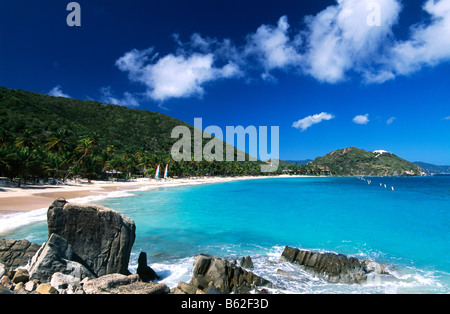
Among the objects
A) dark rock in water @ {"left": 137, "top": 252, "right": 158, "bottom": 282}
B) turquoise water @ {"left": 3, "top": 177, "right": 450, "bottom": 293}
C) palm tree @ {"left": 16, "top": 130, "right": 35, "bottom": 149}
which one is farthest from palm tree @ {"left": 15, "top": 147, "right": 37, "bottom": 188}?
dark rock in water @ {"left": 137, "top": 252, "right": 158, "bottom": 282}

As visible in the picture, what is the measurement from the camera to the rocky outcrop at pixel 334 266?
900 centimetres

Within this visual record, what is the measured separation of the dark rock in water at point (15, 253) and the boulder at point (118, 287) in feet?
11.4

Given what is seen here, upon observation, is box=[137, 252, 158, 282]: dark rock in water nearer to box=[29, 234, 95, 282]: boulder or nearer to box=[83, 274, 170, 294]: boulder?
box=[29, 234, 95, 282]: boulder

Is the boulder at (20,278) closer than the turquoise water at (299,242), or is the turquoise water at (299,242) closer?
the boulder at (20,278)

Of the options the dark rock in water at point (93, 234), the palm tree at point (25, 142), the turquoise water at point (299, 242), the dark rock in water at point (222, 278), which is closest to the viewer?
the dark rock in water at point (222, 278)

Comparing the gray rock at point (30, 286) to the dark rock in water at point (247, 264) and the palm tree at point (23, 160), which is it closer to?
the dark rock in water at point (247, 264)

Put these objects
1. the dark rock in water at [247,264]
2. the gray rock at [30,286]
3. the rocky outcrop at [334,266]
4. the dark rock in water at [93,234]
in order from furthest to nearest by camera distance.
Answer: the dark rock in water at [247,264], the rocky outcrop at [334,266], the dark rock in water at [93,234], the gray rock at [30,286]

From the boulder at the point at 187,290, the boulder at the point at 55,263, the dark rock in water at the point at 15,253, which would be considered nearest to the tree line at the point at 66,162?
the dark rock in water at the point at 15,253

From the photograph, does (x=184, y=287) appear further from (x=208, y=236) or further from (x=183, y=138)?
(x=183, y=138)

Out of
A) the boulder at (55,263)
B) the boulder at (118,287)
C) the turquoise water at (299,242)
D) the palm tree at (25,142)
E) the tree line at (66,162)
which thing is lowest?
the turquoise water at (299,242)

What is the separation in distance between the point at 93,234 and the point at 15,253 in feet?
10.2

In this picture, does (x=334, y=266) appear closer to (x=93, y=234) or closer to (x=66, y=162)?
(x=93, y=234)

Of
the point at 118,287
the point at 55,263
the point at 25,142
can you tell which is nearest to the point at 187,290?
the point at 118,287
